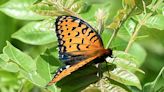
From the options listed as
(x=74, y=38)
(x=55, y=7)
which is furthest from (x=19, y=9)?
(x=74, y=38)

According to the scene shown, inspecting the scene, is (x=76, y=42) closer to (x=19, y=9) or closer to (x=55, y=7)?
(x=55, y=7)

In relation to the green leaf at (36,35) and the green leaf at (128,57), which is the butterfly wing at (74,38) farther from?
the green leaf at (36,35)

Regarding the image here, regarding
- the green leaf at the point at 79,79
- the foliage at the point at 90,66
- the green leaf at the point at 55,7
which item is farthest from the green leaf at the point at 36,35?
the green leaf at the point at 79,79

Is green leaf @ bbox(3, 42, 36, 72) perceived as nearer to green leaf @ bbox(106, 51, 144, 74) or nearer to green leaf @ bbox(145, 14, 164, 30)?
green leaf @ bbox(106, 51, 144, 74)

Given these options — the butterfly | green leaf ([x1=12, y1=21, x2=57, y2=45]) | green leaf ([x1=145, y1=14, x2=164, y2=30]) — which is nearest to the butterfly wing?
the butterfly

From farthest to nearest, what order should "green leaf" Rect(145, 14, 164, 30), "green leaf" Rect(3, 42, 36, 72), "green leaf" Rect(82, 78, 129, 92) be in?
"green leaf" Rect(145, 14, 164, 30) < "green leaf" Rect(3, 42, 36, 72) < "green leaf" Rect(82, 78, 129, 92)
